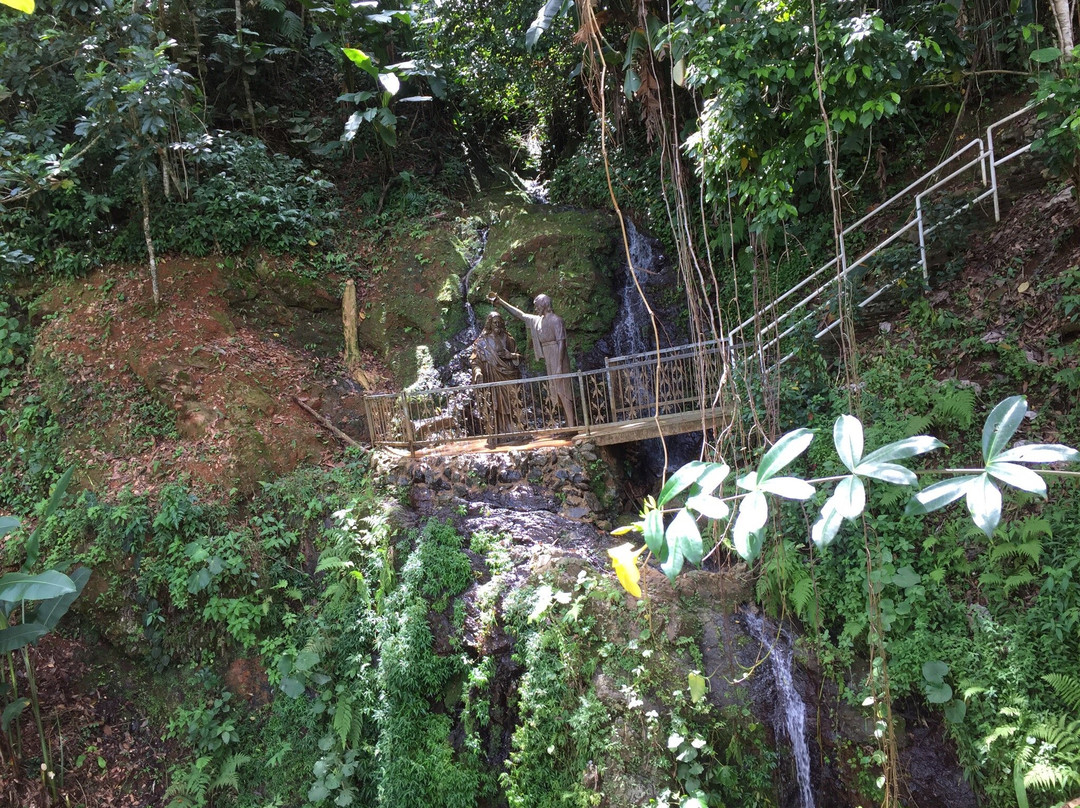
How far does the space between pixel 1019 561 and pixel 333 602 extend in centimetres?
660

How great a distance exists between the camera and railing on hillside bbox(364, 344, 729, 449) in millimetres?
9047

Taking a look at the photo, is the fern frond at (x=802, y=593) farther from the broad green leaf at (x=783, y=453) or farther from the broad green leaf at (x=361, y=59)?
the broad green leaf at (x=361, y=59)

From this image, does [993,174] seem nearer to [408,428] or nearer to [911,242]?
[911,242]

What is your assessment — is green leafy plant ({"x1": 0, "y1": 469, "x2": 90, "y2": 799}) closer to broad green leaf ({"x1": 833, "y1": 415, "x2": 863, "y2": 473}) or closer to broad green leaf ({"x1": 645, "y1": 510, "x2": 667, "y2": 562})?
broad green leaf ({"x1": 645, "y1": 510, "x2": 667, "y2": 562})

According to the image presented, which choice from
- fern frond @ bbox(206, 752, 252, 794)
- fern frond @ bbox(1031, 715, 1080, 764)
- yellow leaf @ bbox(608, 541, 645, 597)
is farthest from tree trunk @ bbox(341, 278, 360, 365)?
yellow leaf @ bbox(608, 541, 645, 597)

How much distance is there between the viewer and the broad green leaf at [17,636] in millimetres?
6748

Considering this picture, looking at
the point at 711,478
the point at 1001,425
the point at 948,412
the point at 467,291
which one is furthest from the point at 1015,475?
the point at 467,291

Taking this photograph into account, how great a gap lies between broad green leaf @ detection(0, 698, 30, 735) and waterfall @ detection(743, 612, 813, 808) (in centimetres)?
732

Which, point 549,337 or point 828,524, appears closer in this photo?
point 828,524

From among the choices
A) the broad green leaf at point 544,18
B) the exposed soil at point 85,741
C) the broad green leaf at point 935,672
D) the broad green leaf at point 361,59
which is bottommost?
the exposed soil at point 85,741

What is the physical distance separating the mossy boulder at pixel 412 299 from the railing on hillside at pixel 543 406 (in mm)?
2358

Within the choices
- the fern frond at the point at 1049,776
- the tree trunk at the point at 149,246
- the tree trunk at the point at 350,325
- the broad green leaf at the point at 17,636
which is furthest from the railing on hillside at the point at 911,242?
the tree trunk at the point at 149,246

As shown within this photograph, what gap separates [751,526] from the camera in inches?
63.9

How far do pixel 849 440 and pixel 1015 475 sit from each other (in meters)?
0.36
